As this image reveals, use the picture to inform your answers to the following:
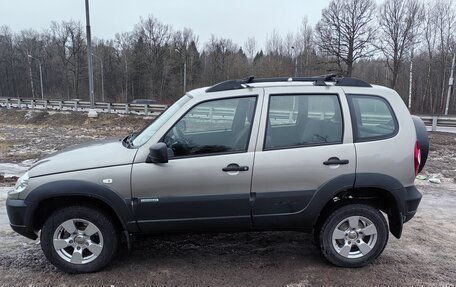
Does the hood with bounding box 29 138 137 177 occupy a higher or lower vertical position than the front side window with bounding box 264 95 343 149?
lower

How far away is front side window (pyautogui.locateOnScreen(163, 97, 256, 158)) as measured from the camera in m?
3.78

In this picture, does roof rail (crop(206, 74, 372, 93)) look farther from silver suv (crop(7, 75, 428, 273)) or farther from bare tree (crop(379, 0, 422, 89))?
bare tree (crop(379, 0, 422, 89))

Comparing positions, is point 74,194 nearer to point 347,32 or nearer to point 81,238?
point 81,238

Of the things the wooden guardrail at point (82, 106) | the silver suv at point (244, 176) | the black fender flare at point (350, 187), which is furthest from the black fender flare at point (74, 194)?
the wooden guardrail at point (82, 106)

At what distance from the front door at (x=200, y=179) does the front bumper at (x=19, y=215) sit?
1080mm

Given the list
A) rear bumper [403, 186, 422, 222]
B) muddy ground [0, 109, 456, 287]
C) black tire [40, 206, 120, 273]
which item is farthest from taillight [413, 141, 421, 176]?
black tire [40, 206, 120, 273]

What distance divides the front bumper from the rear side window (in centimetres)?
337

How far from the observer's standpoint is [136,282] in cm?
371

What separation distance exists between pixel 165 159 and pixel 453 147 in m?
12.9

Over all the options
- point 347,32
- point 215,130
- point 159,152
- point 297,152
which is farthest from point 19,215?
point 347,32

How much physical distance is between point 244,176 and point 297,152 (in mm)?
582

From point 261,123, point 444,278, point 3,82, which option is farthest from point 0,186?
point 3,82

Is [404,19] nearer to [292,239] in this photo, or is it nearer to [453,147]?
[453,147]

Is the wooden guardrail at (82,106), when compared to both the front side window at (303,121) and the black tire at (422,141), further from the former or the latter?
the black tire at (422,141)
